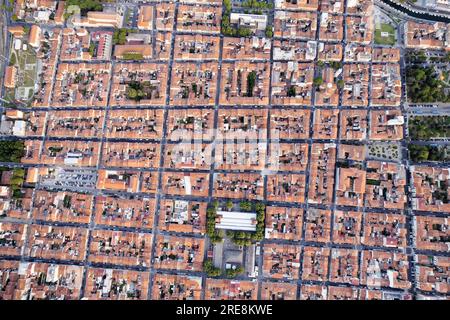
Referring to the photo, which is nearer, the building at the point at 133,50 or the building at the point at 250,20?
the building at the point at 250,20

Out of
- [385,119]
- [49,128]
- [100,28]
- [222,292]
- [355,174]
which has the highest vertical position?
[100,28]

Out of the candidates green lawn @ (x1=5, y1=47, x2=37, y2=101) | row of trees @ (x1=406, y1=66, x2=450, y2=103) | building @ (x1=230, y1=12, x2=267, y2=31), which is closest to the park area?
green lawn @ (x1=5, y1=47, x2=37, y2=101)

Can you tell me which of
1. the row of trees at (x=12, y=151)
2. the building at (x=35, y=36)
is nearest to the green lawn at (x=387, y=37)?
the building at (x=35, y=36)

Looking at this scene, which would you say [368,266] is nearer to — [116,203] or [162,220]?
[162,220]

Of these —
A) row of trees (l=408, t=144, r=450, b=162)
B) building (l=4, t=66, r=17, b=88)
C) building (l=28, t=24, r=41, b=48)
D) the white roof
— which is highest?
building (l=28, t=24, r=41, b=48)

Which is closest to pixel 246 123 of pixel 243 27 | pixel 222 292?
pixel 243 27

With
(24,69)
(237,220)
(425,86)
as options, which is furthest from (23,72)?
(425,86)

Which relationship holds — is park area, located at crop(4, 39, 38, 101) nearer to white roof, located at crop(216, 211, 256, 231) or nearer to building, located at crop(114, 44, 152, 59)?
building, located at crop(114, 44, 152, 59)

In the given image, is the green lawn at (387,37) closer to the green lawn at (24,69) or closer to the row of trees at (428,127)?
the row of trees at (428,127)
